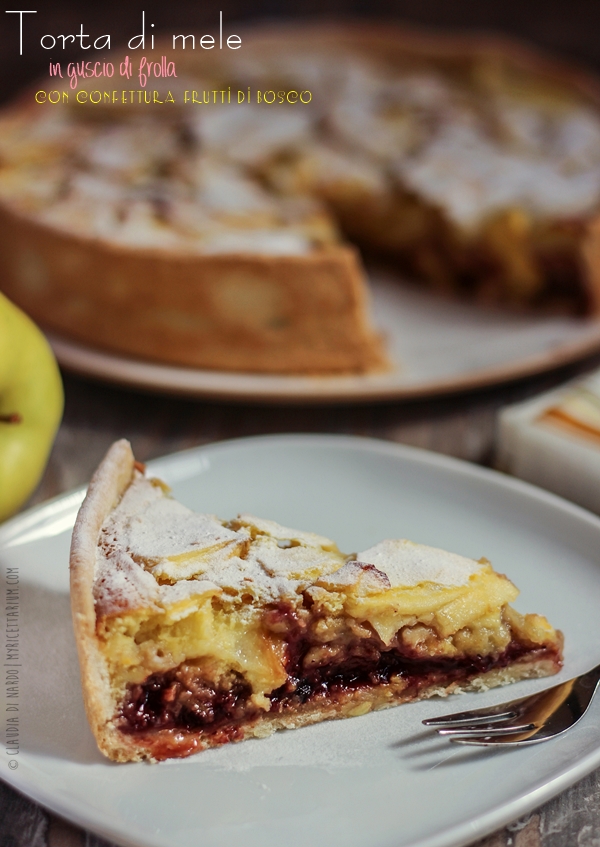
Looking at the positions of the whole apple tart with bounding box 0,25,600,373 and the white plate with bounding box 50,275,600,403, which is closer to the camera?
the white plate with bounding box 50,275,600,403

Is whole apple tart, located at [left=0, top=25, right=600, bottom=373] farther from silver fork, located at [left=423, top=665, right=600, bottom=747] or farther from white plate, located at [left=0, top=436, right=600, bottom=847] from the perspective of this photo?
silver fork, located at [left=423, top=665, right=600, bottom=747]

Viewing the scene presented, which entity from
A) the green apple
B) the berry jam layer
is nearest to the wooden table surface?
the green apple

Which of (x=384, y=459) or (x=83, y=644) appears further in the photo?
(x=384, y=459)

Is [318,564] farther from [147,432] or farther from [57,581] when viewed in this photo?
[147,432]

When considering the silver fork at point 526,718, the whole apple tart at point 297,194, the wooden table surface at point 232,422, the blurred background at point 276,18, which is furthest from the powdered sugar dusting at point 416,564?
the blurred background at point 276,18

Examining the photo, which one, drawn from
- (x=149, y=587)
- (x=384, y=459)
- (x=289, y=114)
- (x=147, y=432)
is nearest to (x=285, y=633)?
(x=149, y=587)

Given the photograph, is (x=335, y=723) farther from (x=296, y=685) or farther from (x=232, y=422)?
(x=232, y=422)

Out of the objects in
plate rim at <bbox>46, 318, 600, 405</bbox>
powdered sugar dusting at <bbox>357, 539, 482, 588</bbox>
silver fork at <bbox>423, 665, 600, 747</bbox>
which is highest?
powdered sugar dusting at <bbox>357, 539, 482, 588</bbox>
